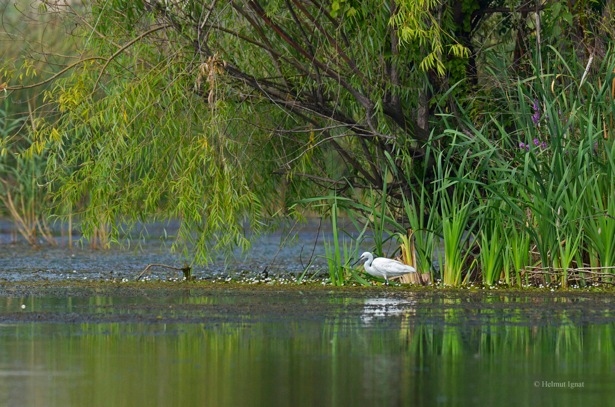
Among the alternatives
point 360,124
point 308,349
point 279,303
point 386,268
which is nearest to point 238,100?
point 360,124

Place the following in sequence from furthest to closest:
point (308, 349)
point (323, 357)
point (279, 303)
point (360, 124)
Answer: point (360, 124) < point (279, 303) < point (308, 349) < point (323, 357)

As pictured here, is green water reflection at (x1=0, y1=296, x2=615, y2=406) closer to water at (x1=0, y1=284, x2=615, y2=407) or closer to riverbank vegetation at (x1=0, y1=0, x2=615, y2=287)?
water at (x1=0, y1=284, x2=615, y2=407)

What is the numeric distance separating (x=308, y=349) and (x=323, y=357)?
0.35 meters

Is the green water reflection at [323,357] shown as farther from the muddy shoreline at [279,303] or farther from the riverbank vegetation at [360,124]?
the riverbank vegetation at [360,124]

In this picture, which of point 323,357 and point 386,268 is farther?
point 386,268

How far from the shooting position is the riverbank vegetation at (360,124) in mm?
13141

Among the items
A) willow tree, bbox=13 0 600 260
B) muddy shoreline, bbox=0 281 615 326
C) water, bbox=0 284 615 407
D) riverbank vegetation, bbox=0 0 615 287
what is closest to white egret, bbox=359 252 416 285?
muddy shoreline, bbox=0 281 615 326

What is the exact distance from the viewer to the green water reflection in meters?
7.17

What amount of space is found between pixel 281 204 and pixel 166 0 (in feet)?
9.58

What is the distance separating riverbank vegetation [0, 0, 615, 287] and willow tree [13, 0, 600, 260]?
0.03 m

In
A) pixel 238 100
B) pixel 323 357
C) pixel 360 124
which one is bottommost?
pixel 323 357

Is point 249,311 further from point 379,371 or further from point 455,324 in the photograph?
point 379,371

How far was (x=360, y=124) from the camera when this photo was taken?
1434 cm

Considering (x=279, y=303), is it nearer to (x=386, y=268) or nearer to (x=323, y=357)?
(x=386, y=268)
